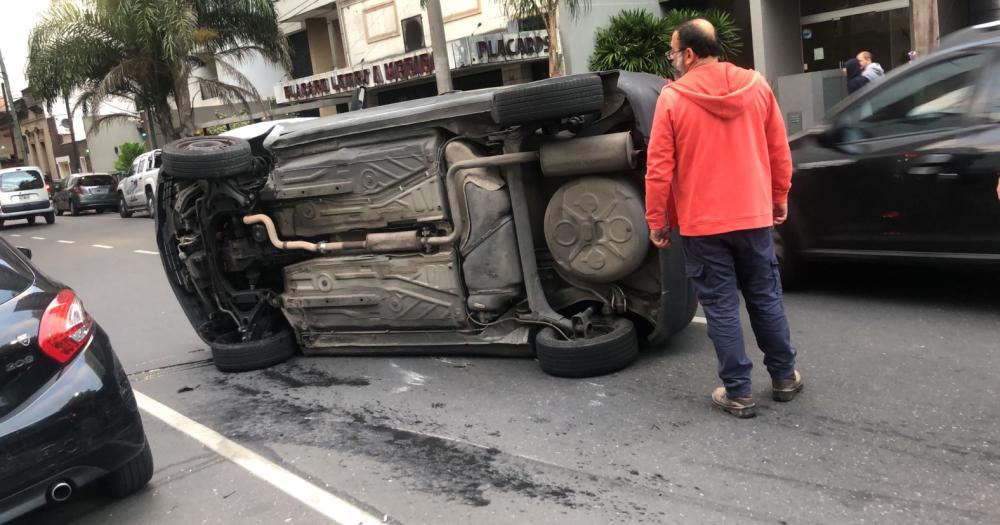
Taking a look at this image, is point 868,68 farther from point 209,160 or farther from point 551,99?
point 209,160

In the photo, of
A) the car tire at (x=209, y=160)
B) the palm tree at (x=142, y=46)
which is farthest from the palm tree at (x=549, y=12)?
the palm tree at (x=142, y=46)

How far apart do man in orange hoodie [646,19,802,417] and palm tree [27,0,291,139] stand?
64.7ft

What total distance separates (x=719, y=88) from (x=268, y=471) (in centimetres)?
275

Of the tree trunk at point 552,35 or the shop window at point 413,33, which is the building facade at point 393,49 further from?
the tree trunk at point 552,35

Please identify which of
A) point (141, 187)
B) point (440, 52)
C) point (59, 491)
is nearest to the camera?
point (59, 491)

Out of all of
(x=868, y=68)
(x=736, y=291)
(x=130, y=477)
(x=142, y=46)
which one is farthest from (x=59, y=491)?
(x=142, y=46)

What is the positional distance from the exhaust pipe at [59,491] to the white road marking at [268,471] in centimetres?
86

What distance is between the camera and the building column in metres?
9.73

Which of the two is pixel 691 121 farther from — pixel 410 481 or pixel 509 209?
pixel 410 481

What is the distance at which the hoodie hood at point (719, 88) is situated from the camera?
3662 millimetres

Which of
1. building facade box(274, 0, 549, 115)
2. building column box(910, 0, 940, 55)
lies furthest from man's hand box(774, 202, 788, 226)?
building facade box(274, 0, 549, 115)

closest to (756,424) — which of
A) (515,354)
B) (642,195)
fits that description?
(642,195)

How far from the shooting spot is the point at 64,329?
11.2 feet

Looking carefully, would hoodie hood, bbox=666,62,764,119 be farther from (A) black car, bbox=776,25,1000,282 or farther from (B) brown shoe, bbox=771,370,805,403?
(A) black car, bbox=776,25,1000,282
